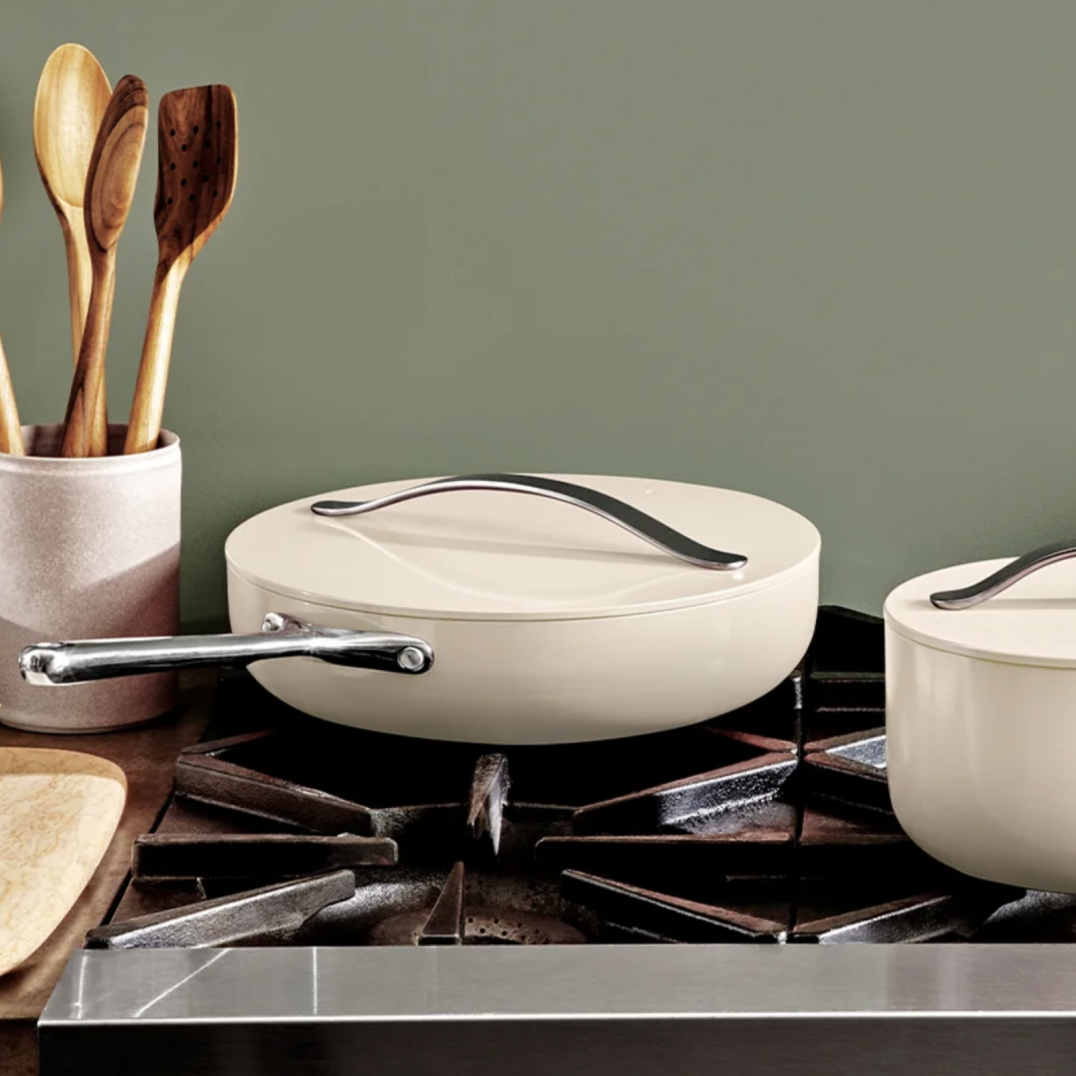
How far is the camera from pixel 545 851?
64cm

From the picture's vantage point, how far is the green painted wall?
3.01 ft

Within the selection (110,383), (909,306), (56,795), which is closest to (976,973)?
(56,795)

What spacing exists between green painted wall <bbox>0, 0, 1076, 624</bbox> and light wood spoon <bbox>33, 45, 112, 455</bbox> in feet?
0.16

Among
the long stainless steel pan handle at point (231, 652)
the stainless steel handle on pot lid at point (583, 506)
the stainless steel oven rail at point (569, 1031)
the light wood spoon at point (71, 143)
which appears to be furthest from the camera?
the light wood spoon at point (71, 143)

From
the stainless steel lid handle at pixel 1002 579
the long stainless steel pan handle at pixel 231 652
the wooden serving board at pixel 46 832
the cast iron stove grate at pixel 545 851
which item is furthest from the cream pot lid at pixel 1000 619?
the wooden serving board at pixel 46 832

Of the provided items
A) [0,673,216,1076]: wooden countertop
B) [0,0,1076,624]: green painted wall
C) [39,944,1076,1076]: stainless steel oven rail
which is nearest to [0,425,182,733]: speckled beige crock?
[0,673,216,1076]: wooden countertop

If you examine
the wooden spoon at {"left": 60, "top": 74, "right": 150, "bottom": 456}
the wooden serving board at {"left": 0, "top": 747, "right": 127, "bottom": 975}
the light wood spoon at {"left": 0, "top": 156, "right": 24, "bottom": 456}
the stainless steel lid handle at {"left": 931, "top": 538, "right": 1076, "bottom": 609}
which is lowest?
the wooden serving board at {"left": 0, "top": 747, "right": 127, "bottom": 975}

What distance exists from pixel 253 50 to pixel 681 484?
37 cm

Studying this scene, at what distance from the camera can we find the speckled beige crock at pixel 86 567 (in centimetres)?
79

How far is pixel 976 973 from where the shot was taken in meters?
0.52

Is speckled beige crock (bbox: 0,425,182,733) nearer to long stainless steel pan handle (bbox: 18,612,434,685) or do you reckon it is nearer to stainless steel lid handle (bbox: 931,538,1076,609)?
long stainless steel pan handle (bbox: 18,612,434,685)

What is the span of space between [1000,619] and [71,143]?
0.59 meters

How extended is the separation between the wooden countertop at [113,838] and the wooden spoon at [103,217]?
0.16 m

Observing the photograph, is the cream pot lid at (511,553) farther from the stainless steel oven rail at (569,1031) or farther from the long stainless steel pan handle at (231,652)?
the stainless steel oven rail at (569,1031)
